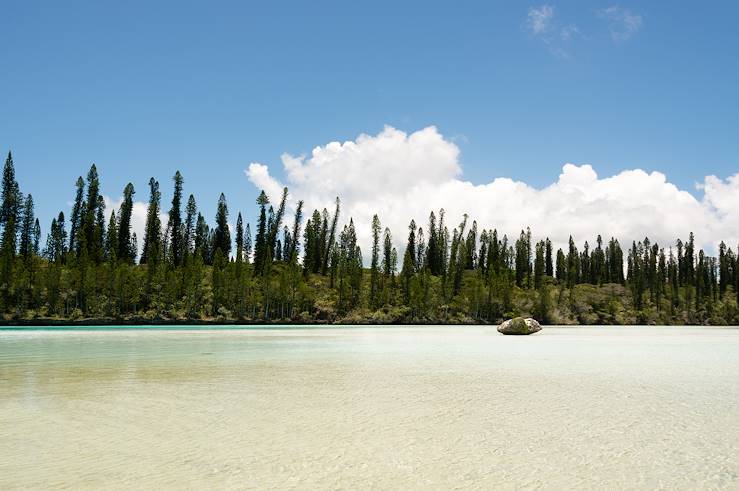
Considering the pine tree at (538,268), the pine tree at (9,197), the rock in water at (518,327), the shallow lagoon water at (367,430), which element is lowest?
the rock in water at (518,327)

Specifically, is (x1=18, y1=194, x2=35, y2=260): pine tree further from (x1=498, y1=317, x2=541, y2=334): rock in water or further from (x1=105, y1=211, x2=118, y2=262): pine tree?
(x1=498, y1=317, x2=541, y2=334): rock in water

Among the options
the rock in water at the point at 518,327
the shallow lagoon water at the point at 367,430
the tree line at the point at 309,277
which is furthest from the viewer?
the tree line at the point at 309,277

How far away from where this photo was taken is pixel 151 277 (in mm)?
102750

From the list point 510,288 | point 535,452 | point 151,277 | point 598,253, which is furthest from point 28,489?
point 598,253

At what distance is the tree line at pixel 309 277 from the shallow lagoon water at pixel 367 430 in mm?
85485

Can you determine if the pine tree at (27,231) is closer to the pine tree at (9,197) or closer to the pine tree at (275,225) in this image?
the pine tree at (9,197)

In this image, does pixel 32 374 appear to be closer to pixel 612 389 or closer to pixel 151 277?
pixel 612 389

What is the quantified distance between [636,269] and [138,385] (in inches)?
5857

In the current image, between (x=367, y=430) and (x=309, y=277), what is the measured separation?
373ft

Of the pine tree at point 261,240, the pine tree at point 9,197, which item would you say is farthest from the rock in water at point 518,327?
the pine tree at point 9,197

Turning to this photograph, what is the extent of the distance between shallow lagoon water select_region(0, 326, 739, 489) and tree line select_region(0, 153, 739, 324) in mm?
85485

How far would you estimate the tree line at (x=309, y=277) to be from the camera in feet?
309

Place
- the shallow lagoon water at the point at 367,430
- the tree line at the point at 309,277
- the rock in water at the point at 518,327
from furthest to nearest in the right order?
the tree line at the point at 309,277, the rock in water at the point at 518,327, the shallow lagoon water at the point at 367,430

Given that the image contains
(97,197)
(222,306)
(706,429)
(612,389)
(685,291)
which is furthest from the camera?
(685,291)
